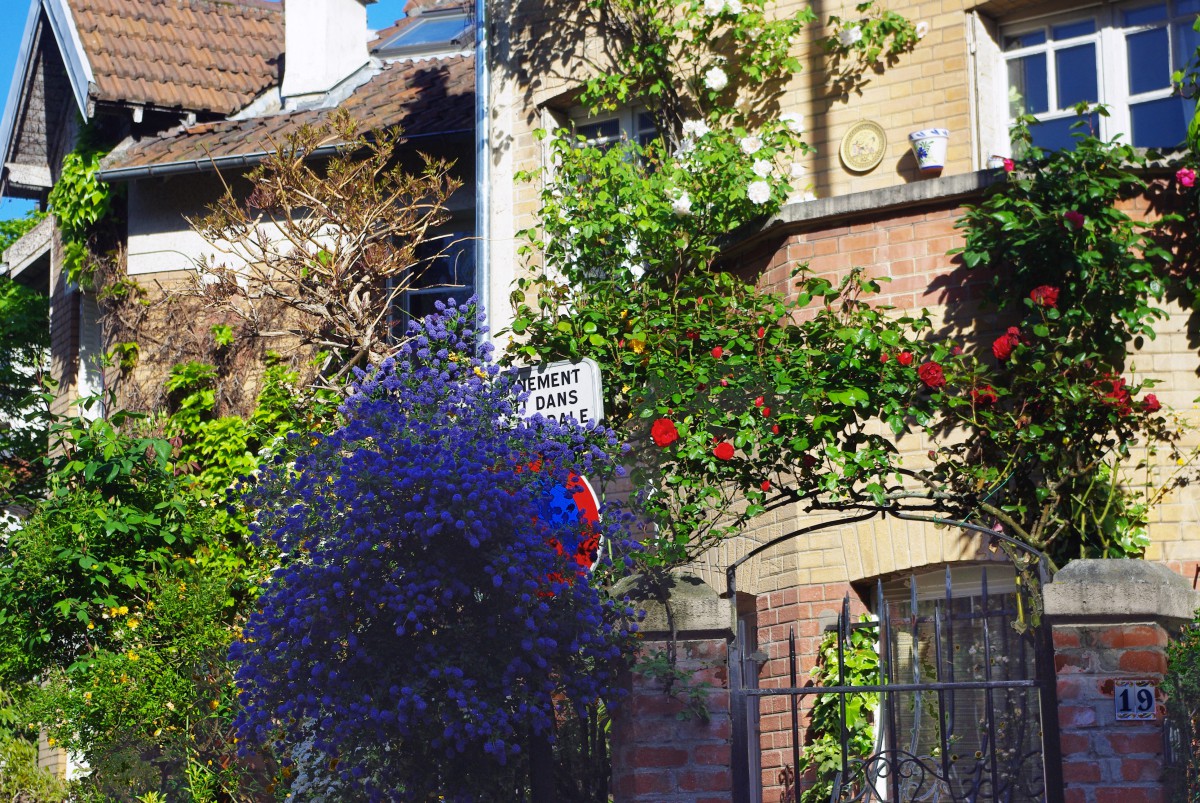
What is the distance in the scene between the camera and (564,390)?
21.8 feet

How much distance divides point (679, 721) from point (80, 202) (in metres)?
10.3

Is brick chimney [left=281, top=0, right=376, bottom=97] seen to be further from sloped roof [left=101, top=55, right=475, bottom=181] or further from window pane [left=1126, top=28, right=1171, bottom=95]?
window pane [left=1126, top=28, right=1171, bottom=95]

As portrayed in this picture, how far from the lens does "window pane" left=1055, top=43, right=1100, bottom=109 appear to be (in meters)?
9.20

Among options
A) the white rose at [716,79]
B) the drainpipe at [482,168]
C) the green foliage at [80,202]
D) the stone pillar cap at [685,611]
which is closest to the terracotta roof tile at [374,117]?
the green foliage at [80,202]

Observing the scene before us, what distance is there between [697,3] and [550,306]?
2.62 meters

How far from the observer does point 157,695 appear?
1002cm

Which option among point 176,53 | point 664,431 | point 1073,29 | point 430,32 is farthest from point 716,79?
point 176,53

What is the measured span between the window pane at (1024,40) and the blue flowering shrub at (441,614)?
467 centimetres

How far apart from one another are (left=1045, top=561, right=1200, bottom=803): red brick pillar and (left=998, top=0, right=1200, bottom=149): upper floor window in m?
4.08

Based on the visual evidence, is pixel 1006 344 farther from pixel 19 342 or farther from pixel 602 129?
pixel 19 342

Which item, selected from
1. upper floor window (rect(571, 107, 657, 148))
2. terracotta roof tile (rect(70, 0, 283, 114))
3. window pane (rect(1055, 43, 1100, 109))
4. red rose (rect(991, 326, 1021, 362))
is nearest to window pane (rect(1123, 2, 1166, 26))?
window pane (rect(1055, 43, 1100, 109))

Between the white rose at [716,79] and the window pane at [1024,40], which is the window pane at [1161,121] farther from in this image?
the white rose at [716,79]

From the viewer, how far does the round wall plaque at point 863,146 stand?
31.6 feet

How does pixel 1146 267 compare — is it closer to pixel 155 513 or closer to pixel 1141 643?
pixel 1141 643
